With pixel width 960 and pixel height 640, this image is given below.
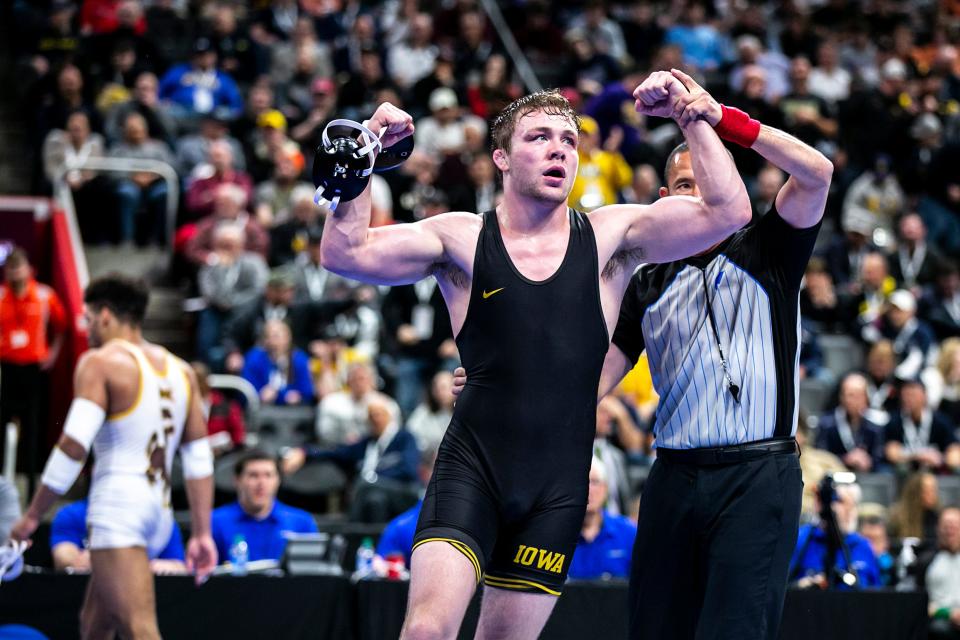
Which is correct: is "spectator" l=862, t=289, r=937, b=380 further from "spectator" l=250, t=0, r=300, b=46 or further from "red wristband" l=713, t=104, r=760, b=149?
"red wristband" l=713, t=104, r=760, b=149

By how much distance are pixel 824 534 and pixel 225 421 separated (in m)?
4.97

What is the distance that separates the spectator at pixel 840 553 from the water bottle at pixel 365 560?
2339 mm

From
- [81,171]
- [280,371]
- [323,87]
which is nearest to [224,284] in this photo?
[280,371]

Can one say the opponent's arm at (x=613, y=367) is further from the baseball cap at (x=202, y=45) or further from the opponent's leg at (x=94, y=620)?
the baseball cap at (x=202, y=45)

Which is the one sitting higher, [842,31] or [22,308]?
[842,31]

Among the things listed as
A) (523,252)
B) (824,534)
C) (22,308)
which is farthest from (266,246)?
(523,252)

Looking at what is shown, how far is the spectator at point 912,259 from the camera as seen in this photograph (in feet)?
46.5

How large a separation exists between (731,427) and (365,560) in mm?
3727

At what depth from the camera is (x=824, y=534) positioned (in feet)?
25.6

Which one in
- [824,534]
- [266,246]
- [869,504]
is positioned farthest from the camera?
[266,246]

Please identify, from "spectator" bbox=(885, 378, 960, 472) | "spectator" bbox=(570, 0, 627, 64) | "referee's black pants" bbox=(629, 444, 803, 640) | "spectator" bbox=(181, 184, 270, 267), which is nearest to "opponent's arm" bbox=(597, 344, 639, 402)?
"referee's black pants" bbox=(629, 444, 803, 640)

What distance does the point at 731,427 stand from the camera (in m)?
4.98

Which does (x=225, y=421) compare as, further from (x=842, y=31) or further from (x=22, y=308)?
(x=842, y=31)

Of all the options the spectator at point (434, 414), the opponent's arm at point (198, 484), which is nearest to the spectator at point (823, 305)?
the spectator at point (434, 414)
